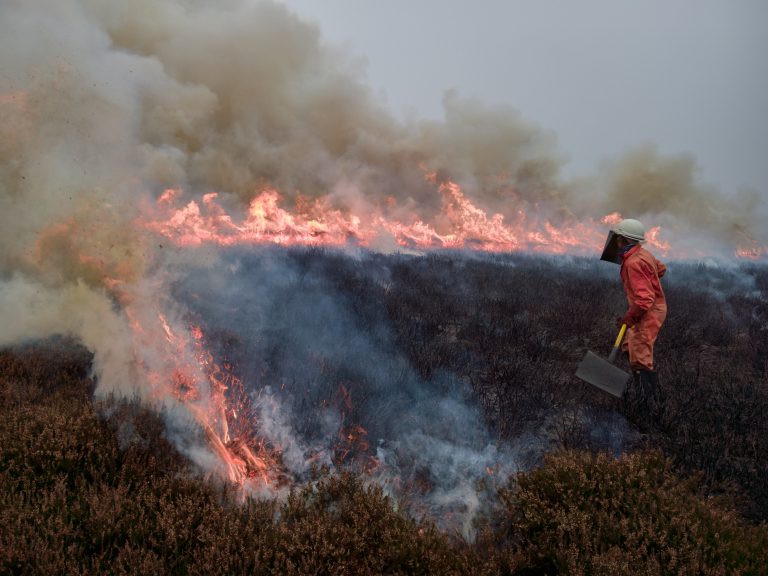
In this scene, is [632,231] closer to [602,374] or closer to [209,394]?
[602,374]

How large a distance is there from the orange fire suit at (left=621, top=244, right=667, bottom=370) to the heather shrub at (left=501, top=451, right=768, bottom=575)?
6.03ft

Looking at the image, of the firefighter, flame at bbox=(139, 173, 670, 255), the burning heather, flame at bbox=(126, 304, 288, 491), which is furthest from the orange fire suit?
flame at bbox=(139, 173, 670, 255)

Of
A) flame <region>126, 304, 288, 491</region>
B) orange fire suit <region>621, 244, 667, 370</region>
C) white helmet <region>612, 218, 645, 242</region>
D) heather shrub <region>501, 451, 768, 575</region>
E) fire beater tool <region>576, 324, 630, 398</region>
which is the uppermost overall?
white helmet <region>612, 218, 645, 242</region>

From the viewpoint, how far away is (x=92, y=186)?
6211 millimetres

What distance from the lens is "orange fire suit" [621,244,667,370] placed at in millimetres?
4402

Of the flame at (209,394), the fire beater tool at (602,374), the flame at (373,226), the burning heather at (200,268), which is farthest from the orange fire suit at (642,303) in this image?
the flame at (373,226)

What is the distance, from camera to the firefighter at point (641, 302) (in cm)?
443

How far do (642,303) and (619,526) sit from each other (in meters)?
2.58

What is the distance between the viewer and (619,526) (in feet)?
7.92

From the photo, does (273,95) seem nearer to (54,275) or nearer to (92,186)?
(92,186)

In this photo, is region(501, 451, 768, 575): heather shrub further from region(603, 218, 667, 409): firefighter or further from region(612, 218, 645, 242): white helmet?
region(612, 218, 645, 242): white helmet

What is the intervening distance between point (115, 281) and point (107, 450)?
3142 mm

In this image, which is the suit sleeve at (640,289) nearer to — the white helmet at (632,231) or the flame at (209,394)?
the white helmet at (632,231)

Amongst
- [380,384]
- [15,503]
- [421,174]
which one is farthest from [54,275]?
[421,174]
